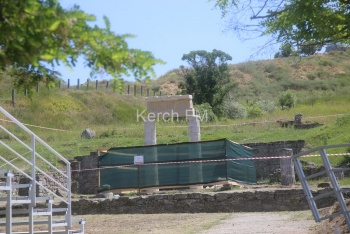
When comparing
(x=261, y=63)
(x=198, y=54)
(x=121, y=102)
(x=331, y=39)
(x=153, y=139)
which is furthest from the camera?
(x=261, y=63)

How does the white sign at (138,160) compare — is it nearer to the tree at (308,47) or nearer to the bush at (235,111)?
the tree at (308,47)

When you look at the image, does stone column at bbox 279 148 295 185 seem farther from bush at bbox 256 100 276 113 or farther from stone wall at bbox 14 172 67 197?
bush at bbox 256 100 276 113

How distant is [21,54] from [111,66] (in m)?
0.51

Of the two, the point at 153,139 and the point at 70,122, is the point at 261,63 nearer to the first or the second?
the point at 70,122

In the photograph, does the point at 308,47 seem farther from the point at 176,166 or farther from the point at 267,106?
the point at 267,106

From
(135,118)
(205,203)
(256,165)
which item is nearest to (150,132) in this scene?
(256,165)

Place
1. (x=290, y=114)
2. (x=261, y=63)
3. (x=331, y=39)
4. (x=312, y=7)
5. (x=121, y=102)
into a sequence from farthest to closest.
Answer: (x=261, y=63)
(x=121, y=102)
(x=290, y=114)
(x=331, y=39)
(x=312, y=7)

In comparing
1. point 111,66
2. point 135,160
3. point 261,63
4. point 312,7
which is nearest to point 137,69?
point 111,66

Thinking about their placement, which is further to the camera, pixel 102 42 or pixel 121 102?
pixel 121 102

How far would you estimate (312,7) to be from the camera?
905cm

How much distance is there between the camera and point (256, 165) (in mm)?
28172

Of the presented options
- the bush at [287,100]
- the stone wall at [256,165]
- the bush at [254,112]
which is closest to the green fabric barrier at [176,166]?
the stone wall at [256,165]

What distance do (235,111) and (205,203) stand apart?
104 ft

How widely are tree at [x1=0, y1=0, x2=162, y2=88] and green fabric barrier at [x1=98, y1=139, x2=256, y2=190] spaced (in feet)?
59.4
